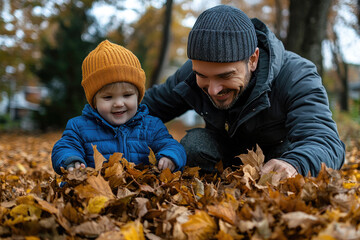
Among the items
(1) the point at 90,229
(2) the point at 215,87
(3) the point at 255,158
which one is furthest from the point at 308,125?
(1) the point at 90,229

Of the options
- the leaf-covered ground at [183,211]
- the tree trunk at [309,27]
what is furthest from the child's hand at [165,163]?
the tree trunk at [309,27]

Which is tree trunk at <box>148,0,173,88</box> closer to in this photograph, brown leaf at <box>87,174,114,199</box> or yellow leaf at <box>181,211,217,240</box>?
brown leaf at <box>87,174,114,199</box>

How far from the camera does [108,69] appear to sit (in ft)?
7.64

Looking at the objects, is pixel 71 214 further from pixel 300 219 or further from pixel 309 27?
pixel 309 27

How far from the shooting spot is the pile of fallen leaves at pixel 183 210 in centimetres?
134

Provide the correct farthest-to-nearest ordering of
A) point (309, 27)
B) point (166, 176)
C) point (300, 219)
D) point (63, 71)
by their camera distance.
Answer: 1. point (63, 71)
2. point (309, 27)
3. point (166, 176)
4. point (300, 219)

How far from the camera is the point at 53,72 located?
1118 cm

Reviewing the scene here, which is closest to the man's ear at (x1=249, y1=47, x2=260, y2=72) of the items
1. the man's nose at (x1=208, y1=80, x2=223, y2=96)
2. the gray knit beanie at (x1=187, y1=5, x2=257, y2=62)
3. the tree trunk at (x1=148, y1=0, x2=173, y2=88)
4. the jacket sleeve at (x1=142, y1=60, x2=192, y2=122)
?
the gray knit beanie at (x1=187, y1=5, x2=257, y2=62)

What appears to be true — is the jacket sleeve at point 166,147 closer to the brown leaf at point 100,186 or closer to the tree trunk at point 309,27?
the brown leaf at point 100,186

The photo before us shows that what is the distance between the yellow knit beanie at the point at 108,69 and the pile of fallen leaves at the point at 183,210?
26.4 inches

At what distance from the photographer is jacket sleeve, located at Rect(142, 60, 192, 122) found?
3074 mm

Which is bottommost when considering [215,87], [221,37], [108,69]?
[215,87]

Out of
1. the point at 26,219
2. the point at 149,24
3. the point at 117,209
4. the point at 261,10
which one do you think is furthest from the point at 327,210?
the point at 261,10

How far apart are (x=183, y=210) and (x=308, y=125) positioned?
42.9 inches
